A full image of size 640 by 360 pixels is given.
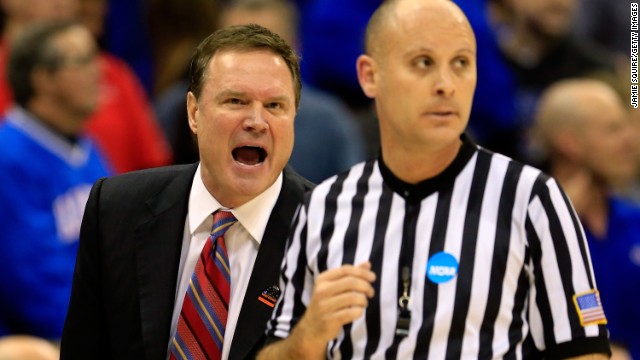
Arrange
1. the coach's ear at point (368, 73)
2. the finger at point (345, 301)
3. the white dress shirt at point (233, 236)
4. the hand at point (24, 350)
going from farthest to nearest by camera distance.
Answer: the hand at point (24, 350) → the coach's ear at point (368, 73) → the white dress shirt at point (233, 236) → the finger at point (345, 301)

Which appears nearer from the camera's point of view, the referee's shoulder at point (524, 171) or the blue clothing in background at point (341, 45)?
the referee's shoulder at point (524, 171)

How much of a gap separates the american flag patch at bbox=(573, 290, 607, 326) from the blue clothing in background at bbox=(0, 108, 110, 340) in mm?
2892

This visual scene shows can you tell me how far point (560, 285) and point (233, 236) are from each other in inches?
31.9

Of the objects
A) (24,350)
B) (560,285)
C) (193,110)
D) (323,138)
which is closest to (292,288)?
(193,110)

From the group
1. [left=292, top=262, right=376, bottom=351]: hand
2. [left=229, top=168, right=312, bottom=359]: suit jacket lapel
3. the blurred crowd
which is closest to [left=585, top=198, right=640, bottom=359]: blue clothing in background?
the blurred crowd

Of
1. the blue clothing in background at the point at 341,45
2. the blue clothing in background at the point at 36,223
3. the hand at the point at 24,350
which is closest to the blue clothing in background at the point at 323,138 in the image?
the blue clothing in background at the point at 341,45

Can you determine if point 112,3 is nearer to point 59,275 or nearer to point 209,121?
point 59,275

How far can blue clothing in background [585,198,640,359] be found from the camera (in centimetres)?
480

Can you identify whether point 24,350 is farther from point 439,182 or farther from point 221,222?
point 439,182

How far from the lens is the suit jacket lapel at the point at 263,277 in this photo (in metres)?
2.79

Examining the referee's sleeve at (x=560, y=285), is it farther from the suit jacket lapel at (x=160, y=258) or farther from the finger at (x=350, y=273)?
the suit jacket lapel at (x=160, y=258)

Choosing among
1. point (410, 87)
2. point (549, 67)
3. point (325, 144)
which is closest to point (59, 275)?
point (325, 144)

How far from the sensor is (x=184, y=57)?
632cm

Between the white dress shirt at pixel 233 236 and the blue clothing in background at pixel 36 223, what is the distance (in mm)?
2168
